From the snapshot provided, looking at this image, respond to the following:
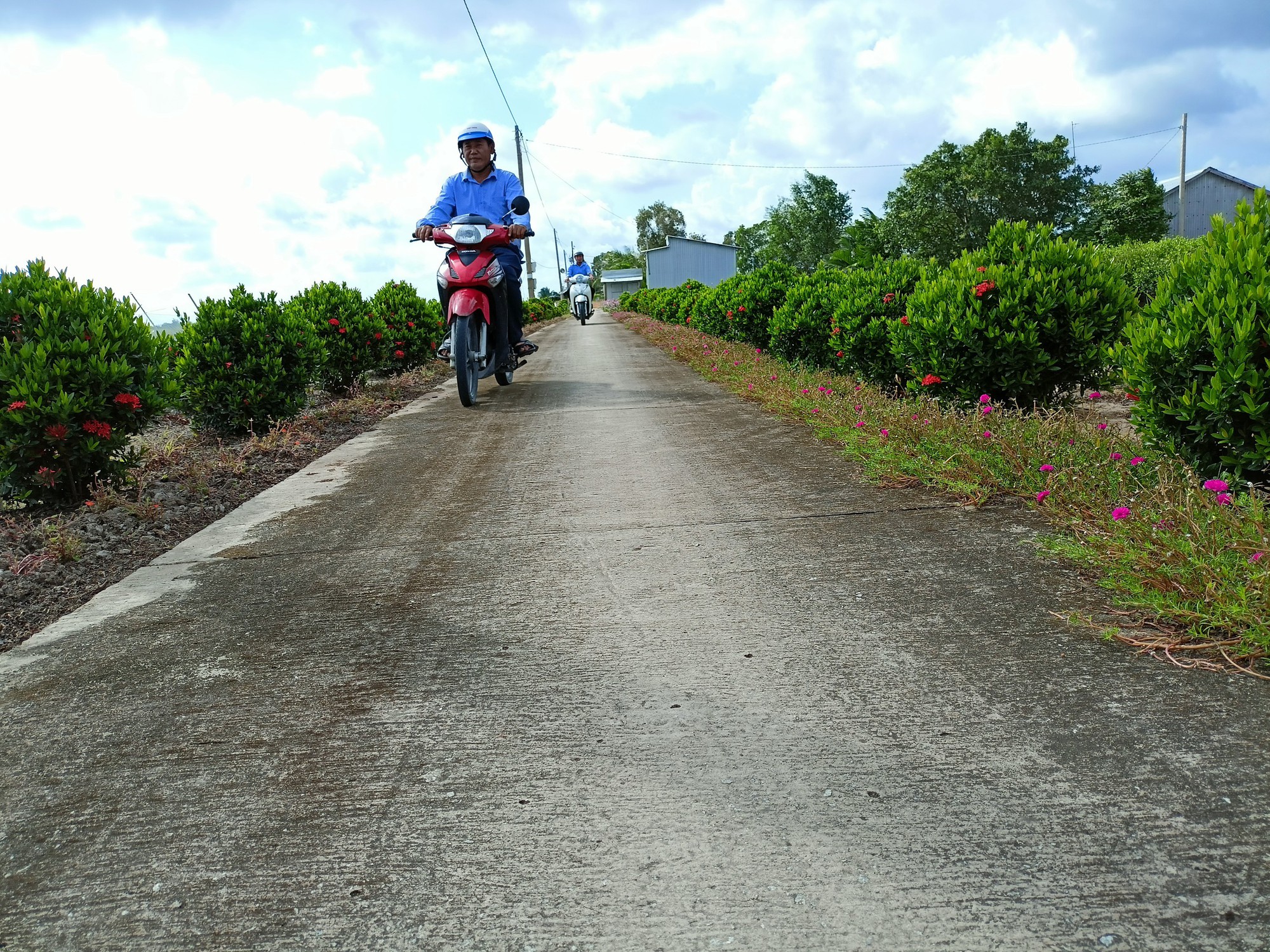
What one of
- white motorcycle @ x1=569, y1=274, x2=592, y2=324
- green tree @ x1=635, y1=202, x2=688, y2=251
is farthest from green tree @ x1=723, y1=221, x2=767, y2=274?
white motorcycle @ x1=569, y1=274, x2=592, y2=324

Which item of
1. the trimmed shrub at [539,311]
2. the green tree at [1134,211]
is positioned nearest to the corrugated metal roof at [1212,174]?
the green tree at [1134,211]

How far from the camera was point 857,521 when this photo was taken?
390 centimetres

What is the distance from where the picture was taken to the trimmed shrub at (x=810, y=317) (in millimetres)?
9688

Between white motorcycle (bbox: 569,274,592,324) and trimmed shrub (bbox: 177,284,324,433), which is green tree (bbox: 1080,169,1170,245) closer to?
white motorcycle (bbox: 569,274,592,324)

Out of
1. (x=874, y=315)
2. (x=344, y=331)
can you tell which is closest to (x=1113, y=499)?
(x=874, y=315)

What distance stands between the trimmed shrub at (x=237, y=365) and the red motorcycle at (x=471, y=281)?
4.48ft

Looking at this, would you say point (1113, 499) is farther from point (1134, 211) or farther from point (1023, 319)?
point (1134, 211)

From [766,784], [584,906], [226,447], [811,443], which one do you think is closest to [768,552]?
[766,784]

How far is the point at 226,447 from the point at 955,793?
21.2ft

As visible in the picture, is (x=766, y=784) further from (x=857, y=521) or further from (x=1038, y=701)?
(x=857, y=521)

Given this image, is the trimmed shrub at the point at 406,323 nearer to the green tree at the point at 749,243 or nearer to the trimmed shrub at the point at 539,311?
the trimmed shrub at the point at 539,311

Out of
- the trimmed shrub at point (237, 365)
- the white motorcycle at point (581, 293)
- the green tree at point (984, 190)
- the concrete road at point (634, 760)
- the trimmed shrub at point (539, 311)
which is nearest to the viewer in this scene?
the concrete road at point (634, 760)

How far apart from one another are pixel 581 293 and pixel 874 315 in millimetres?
24866

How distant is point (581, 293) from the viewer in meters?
32.2
